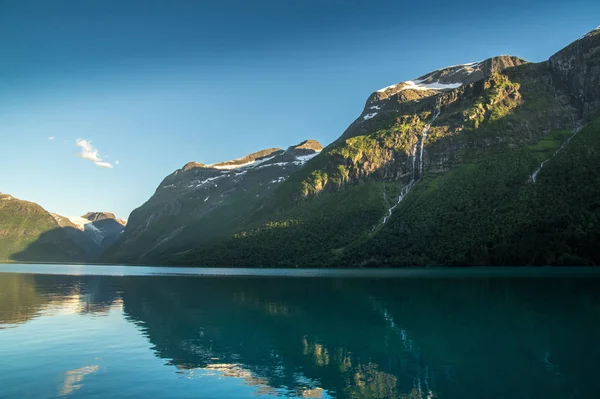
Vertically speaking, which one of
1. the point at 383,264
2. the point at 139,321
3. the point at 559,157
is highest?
the point at 559,157

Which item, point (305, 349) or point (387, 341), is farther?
point (387, 341)

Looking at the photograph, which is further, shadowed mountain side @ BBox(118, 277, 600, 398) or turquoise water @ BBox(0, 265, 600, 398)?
shadowed mountain side @ BBox(118, 277, 600, 398)

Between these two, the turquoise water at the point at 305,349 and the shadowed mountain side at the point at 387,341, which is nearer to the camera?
the turquoise water at the point at 305,349

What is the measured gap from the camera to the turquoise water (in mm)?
23031

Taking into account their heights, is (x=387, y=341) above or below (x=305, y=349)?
below

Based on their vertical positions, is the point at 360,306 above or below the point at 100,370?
below

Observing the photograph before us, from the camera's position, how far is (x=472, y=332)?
127 feet

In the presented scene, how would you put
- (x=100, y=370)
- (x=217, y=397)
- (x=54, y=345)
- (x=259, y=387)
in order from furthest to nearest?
1. (x=54, y=345)
2. (x=100, y=370)
3. (x=259, y=387)
4. (x=217, y=397)

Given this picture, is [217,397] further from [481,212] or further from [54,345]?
[481,212]

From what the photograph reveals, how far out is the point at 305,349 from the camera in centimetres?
3275

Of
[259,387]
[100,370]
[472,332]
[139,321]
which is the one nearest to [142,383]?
[100,370]

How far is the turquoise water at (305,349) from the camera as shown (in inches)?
907

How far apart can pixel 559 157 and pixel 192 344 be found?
198608 millimetres

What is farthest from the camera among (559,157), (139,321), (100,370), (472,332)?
(559,157)
